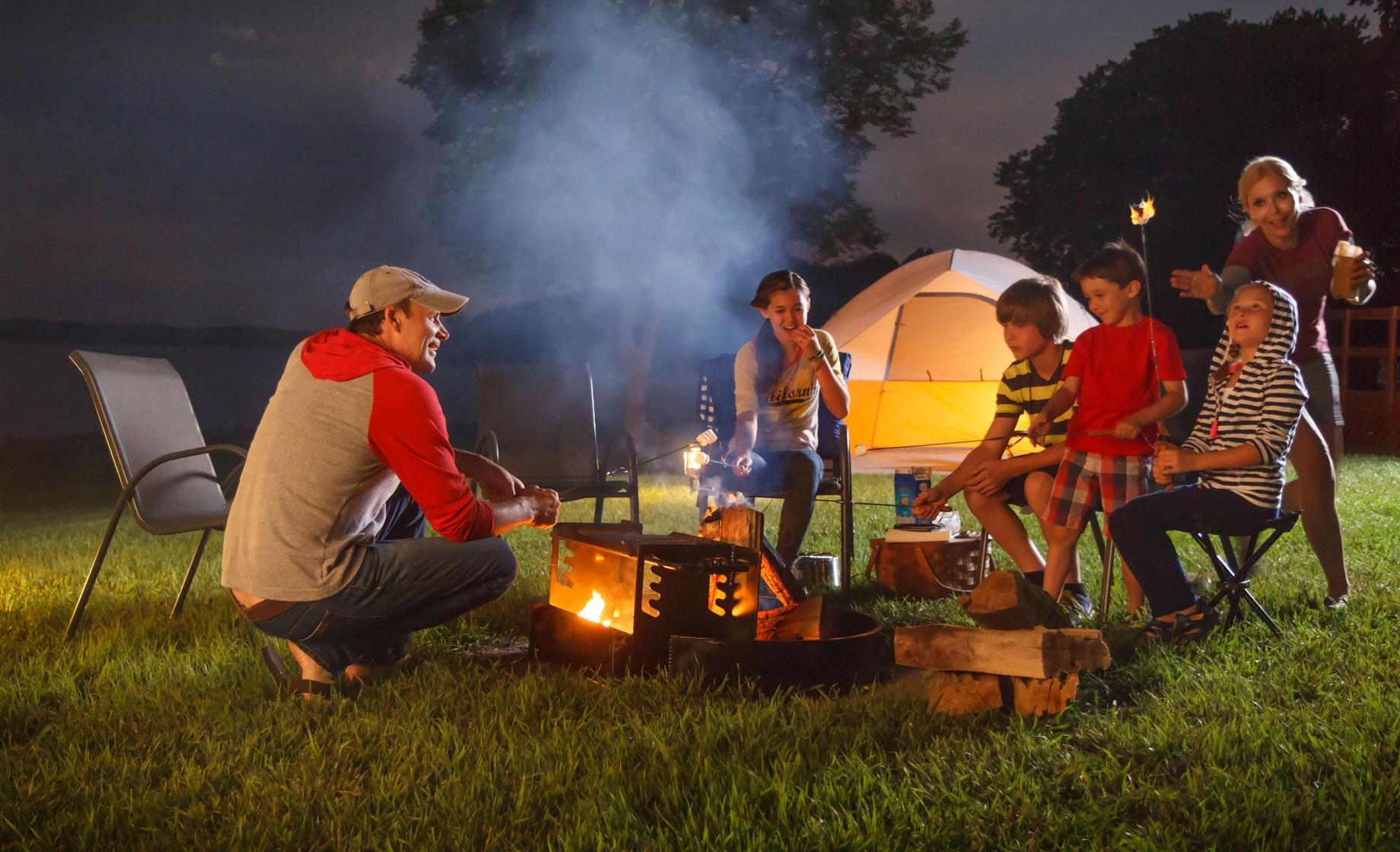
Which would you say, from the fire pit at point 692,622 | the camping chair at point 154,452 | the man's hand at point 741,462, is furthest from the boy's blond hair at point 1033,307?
the camping chair at point 154,452

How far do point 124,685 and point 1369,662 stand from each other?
334cm

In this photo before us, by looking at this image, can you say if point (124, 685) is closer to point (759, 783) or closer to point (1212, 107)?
point (759, 783)

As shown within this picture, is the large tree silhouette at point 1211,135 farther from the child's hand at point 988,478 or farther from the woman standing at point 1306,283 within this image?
the child's hand at point 988,478

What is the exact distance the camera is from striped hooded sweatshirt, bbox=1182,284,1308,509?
3029mm

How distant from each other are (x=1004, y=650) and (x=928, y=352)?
277 inches

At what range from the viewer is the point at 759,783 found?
2.04m

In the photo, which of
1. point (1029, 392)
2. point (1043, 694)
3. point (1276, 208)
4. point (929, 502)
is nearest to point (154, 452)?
point (929, 502)

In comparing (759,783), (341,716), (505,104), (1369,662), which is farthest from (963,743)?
(505,104)

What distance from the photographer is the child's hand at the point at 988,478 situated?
3.69 meters

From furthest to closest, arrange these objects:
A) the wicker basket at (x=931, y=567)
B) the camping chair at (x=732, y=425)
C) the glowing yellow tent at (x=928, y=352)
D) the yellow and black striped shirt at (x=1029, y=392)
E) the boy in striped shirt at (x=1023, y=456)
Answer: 1. the glowing yellow tent at (x=928, y=352)
2. the camping chair at (x=732, y=425)
3. the wicker basket at (x=931, y=567)
4. the yellow and black striped shirt at (x=1029, y=392)
5. the boy in striped shirt at (x=1023, y=456)

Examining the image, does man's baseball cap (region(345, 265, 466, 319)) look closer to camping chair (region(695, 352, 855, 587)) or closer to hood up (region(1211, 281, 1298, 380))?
camping chair (region(695, 352, 855, 587))

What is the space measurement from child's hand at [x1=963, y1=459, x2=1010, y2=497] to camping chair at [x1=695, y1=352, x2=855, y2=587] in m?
0.53

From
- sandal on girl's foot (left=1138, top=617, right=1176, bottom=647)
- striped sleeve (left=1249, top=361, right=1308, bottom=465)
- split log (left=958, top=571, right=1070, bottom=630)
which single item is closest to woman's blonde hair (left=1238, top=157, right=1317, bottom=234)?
striped sleeve (left=1249, top=361, right=1308, bottom=465)

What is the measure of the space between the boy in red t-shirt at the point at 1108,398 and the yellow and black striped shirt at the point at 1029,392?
7.3 inches
